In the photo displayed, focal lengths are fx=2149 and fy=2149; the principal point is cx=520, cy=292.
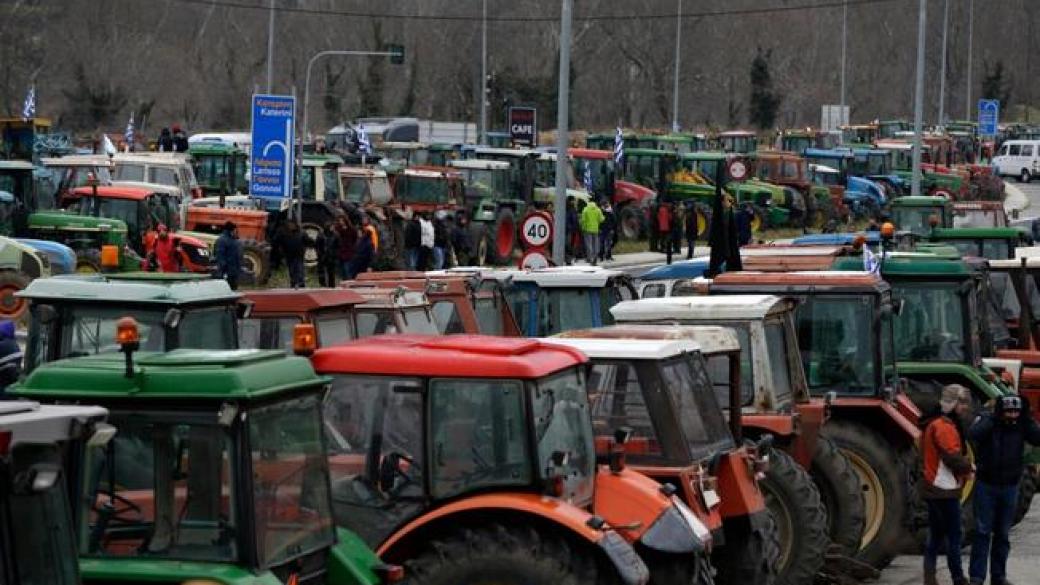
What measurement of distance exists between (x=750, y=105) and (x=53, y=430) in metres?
104

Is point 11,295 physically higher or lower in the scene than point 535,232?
lower

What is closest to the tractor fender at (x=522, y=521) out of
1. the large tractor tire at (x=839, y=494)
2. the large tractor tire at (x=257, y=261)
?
the large tractor tire at (x=839, y=494)

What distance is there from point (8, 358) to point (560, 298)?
8.00 meters

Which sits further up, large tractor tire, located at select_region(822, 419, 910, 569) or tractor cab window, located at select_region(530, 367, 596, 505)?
tractor cab window, located at select_region(530, 367, 596, 505)

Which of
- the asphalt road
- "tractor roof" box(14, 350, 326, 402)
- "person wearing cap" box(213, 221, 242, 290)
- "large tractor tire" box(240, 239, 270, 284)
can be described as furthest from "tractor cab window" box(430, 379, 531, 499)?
"large tractor tire" box(240, 239, 270, 284)

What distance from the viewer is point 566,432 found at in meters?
10.8

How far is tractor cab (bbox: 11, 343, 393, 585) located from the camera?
27.6 ft

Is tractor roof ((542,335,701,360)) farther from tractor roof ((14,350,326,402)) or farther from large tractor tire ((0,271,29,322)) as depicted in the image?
large tractor tire ((0,271,29,322))

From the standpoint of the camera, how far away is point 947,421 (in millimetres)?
16234

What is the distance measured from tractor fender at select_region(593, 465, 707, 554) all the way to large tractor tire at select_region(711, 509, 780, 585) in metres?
1.76

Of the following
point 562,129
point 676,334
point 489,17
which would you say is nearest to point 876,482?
point 676,334

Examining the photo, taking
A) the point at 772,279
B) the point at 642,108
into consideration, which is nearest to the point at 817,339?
the point at 772,279

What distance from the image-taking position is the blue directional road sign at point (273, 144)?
2898 centimetres

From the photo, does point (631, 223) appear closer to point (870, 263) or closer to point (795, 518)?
point (870, 263)
